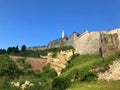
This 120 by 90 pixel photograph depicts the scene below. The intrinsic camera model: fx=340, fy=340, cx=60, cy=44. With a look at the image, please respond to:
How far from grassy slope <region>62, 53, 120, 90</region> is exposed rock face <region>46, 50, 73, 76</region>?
124cm

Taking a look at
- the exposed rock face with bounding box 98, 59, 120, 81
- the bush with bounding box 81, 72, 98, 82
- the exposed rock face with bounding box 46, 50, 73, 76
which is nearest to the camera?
the exposed rock face with bounding box 98, 59, 120, 81

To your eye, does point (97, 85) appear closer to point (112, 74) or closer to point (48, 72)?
point (112, 74)

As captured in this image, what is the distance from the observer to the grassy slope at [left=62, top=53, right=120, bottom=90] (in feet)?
108

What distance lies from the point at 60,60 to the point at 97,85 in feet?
50.9

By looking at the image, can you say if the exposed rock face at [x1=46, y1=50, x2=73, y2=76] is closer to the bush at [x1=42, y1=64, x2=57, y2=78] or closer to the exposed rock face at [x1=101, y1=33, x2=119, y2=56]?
the bush at [x1=42, y1=64, x2=57, y2=78]

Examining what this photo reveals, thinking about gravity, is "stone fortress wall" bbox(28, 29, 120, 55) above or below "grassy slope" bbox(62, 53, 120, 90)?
above

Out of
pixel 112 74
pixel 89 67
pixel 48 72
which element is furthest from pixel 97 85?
pixel 48 72

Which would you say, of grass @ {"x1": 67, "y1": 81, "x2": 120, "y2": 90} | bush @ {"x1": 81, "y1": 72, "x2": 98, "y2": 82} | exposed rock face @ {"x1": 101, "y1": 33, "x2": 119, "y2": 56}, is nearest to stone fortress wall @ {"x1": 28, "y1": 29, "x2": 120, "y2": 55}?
exposed rock face @ {"x1": 101, "y1": 33, "x2": 119, "y2": 56}

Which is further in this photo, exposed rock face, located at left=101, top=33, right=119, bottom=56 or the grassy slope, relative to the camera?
exposed rock face, located at left=101, top=33, right=119, bottom=56

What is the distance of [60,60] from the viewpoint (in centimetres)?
4847

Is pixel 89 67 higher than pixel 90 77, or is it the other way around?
pixel 89 67

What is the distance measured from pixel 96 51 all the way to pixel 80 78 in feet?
27.2

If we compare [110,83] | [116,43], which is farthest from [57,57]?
[110,83]

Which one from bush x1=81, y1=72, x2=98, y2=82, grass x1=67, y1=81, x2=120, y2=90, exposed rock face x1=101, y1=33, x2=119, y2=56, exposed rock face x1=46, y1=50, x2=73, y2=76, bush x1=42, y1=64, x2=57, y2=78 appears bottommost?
grass x1=67, y1=81, x2=120, y2=90
